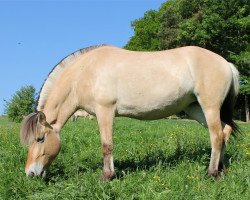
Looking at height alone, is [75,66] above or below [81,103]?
above

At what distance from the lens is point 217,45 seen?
39.7 metres

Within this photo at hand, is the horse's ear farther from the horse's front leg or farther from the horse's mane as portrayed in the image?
the horse's front leg

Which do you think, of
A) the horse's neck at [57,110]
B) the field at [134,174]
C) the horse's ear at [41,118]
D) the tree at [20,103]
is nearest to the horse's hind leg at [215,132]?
the field at [134,174]

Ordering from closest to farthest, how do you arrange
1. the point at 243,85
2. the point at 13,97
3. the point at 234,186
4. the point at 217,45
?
the point at 234,186
the point at 243,85
the point at 217,45
the point at 13,97

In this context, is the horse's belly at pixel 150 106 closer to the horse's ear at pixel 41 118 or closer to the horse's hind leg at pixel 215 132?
the horse's hind leg at pixel 215 132

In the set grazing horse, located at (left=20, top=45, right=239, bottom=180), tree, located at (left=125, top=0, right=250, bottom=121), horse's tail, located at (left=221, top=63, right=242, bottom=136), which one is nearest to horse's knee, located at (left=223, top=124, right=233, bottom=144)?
grazing horse, located at (left=20, top=45, right=239, bottom=180)

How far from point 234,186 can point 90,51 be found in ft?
11.2

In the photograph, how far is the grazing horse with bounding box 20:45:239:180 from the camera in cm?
651

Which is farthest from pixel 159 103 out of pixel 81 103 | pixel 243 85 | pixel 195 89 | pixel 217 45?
pixel 217 45

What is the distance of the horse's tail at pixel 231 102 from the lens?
7109mm

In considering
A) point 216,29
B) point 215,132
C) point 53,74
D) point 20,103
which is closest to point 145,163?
point 215,132

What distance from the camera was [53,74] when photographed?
23.3 feet

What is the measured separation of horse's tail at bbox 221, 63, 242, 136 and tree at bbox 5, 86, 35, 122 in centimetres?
4104

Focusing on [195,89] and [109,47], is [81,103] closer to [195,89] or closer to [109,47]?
[109,47]
